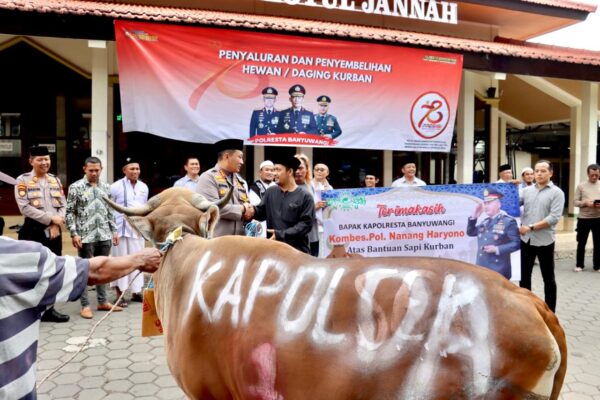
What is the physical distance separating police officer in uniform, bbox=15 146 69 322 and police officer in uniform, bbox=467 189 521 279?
4.53m

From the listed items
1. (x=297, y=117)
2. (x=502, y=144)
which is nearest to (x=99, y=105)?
(x=297, y=117)

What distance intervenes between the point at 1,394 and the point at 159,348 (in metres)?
3.23

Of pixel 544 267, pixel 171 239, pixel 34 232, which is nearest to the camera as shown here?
pixel 171 239

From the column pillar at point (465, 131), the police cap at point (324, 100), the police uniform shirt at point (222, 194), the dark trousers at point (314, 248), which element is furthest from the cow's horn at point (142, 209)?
the column pillar at point (465, 131)

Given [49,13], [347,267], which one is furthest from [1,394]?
[49,13]

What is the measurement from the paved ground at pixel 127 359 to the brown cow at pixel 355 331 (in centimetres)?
204

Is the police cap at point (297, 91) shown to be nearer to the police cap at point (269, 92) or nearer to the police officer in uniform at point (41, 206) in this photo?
the police cap at point (269, 92)

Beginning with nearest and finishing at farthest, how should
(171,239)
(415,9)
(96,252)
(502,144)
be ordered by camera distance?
(171,239) → (96,252) → (415,9) → (502,144)

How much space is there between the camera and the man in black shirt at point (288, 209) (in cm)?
428

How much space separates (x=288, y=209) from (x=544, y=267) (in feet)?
9.62

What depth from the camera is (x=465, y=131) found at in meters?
9.86

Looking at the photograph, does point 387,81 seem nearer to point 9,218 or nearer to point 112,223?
point 112,223

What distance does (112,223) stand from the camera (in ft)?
18.6

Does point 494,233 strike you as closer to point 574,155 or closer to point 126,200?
point 126,200
